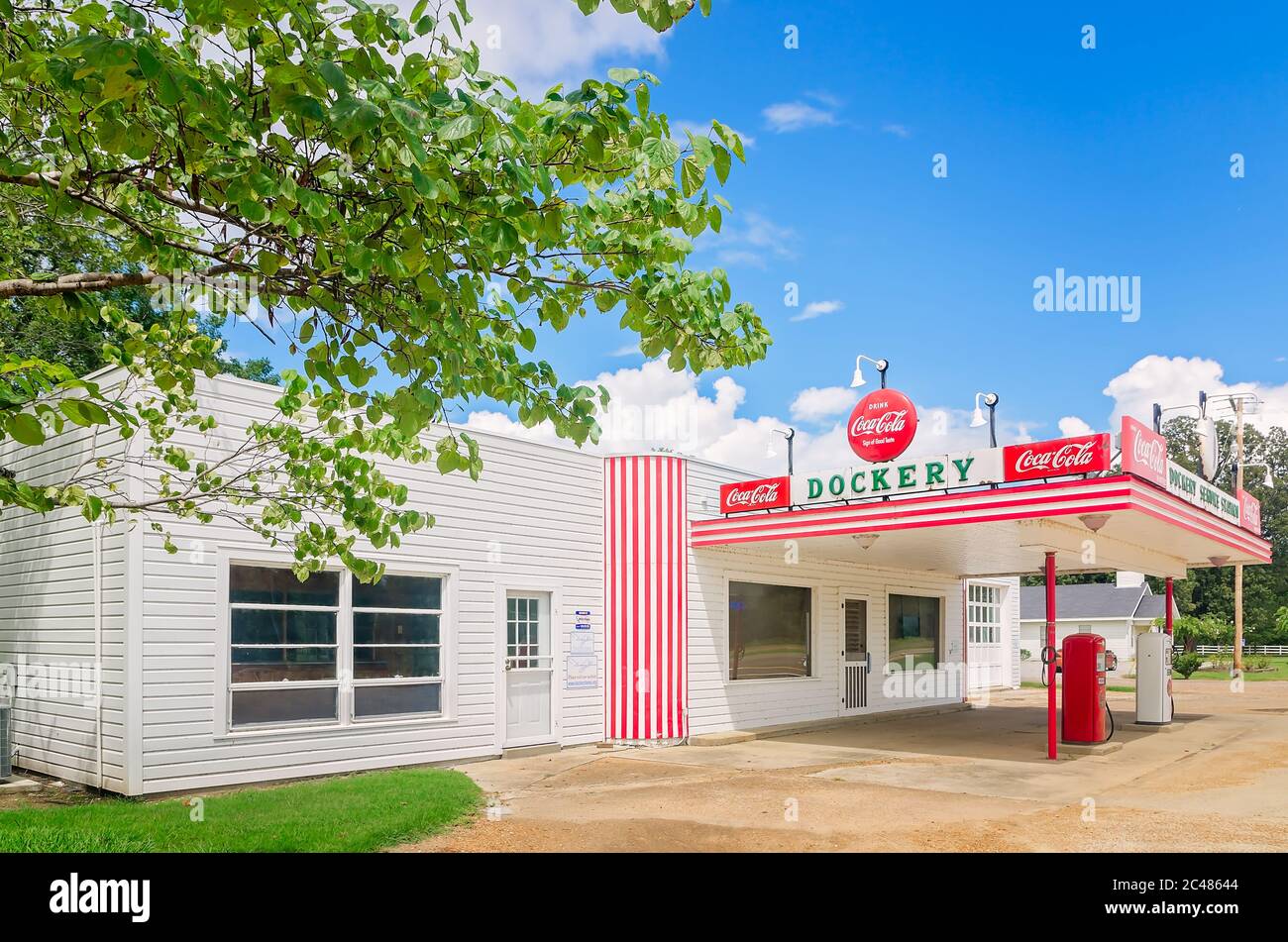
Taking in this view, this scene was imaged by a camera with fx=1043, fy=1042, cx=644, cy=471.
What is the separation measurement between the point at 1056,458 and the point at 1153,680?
797 centimetres

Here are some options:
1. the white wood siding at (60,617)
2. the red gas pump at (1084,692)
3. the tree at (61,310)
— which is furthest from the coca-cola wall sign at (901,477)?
the white wood siding at (60,617)

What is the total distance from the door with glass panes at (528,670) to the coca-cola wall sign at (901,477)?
401 cm

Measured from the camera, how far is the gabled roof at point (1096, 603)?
49.8 metres

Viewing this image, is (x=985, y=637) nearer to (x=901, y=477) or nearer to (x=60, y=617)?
(x=901, y=477)

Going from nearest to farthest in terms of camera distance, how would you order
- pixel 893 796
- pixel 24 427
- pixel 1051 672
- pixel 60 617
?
pixel 24 427 < pixel 893 796 < pixel 60 617 < pixel 1051 672

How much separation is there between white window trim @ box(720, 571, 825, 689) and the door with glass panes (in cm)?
333

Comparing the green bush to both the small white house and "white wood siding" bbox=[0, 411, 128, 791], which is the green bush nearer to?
the small white house

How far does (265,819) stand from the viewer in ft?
27.9

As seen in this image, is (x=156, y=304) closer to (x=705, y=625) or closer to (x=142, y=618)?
(x=142, y=618)

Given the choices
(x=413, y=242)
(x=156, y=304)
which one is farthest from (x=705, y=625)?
(x=413, y=242)

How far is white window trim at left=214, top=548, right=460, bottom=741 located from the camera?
35.2ft

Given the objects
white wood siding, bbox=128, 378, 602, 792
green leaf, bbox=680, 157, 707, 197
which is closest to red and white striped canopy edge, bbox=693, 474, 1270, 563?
white wood siding, bbox=128, 378, 602, 792

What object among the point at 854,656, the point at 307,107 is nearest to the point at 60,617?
the point at 307,107

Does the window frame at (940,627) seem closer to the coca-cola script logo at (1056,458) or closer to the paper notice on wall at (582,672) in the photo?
the paper notice on wall at (582,672)
